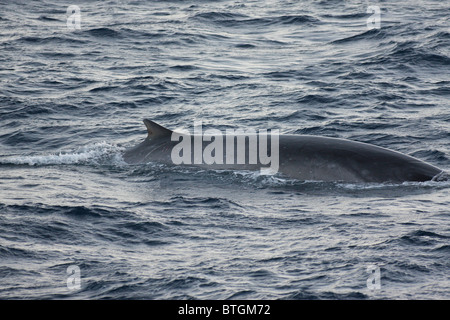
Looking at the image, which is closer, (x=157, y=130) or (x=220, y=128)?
(x=157, y=130)

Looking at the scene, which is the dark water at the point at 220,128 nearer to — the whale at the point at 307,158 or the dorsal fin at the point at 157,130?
the whale at the point at 307,158

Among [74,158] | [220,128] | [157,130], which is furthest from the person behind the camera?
[220,128]

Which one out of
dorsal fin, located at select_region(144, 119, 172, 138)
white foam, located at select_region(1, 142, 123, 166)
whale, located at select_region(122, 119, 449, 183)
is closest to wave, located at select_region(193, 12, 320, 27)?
white foam, located at select_region(1, 142, 123, 166)

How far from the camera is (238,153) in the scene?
45.8 ft

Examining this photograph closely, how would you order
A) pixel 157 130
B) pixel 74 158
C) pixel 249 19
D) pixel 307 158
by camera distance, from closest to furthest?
1. pixel 307 158
2. pixel 157 130
3. pixel 74 158
4. pixel 249 19

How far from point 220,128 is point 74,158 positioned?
4.18m

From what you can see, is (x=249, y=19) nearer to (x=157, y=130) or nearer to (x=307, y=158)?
(x=157, y=130)

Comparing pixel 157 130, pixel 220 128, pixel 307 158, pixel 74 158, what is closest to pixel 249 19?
pixel 220 128

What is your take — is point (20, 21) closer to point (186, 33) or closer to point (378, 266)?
point (186, 33)

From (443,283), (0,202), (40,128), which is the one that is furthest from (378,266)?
(40,128)

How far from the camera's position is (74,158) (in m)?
15.8

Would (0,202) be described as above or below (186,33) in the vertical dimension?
below

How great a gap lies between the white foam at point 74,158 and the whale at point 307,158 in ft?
3.60
